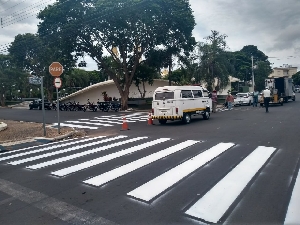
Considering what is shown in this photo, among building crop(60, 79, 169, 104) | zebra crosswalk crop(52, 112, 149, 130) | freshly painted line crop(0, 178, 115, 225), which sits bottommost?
freshly painted line crop(0, 178, 115, 225)

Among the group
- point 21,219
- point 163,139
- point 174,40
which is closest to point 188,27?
point 174,40

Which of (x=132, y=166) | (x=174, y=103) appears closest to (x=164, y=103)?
(x=174, y=103)

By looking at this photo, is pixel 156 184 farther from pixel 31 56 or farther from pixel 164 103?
pixel 31 56

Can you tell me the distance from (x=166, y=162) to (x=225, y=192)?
2583 mm

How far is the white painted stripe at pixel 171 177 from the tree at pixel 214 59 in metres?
29.0

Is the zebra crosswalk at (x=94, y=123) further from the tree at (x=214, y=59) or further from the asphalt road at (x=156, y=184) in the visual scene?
the tree at (x=214, y=59)

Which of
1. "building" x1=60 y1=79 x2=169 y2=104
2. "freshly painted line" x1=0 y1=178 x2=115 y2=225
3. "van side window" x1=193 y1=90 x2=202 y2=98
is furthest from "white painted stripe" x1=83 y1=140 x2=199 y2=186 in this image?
"building" x1=60 y1=79 x2=169 y2=104

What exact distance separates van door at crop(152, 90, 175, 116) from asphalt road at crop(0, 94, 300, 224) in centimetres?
693

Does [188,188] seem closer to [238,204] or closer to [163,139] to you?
[238,204]

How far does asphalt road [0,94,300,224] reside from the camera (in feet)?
15.5

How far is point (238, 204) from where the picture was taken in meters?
5.02

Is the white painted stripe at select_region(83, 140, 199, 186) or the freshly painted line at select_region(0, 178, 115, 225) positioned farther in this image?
the white painted stripe at select_region(83, 140, 199, 186)

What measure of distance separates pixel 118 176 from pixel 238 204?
2838 mm

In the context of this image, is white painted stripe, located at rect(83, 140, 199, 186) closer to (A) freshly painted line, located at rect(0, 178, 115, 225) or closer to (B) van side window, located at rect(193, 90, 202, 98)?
(A) freshly painted line, located at rect(0, 178, 115, 225)
